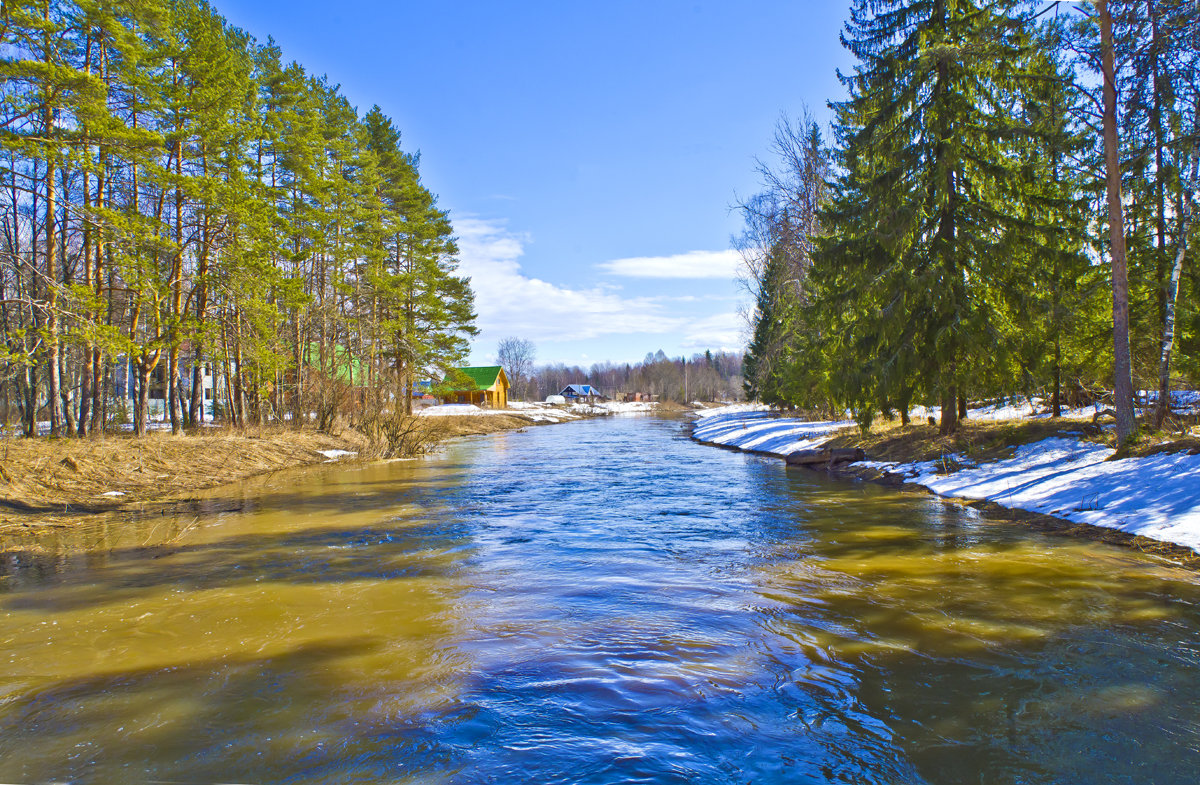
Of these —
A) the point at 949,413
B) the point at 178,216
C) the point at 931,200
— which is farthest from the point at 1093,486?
the point at 178,216

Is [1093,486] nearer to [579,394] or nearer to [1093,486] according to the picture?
[1093,486]

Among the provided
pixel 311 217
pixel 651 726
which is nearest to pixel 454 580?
pixel 651 726

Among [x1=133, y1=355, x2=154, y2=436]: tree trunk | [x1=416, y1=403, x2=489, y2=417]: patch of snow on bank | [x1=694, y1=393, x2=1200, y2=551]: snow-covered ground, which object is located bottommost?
[x1=694, y1=393, x2=1200, y2=551]: snow-covered ground

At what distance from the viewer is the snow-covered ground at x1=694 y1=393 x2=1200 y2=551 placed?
8.01 metres

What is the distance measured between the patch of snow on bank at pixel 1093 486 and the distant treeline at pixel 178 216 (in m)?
16.8

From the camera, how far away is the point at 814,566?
24.6 ft

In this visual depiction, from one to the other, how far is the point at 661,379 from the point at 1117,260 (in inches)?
4867

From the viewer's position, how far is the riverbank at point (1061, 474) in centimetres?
802

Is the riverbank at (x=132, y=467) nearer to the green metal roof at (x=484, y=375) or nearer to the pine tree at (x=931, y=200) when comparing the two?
the pine tree at (x=931, y=200)

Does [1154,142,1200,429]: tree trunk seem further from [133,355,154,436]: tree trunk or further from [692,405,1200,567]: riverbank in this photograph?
[133,355,154,436]: tree trunk

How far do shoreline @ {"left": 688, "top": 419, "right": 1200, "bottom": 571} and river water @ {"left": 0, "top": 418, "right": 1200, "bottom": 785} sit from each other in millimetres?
332

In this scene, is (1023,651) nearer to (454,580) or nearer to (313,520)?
(454,580)

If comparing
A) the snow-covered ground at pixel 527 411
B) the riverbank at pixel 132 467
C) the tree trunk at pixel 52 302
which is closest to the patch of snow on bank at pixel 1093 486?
the riverbank at pixel 132 467

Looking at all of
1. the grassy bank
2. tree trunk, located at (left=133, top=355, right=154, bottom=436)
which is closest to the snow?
the grassy bank
